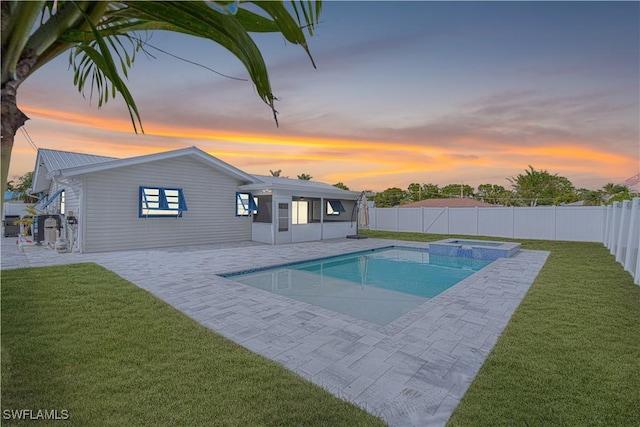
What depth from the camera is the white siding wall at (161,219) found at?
39.7 ft

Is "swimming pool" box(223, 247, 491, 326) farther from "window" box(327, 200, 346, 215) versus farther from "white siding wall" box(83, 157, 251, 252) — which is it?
"white siding wall" box(83, 157, 251, 252)

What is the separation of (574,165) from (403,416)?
23525 mm

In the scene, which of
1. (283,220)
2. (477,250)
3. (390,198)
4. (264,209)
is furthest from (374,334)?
(390,198)

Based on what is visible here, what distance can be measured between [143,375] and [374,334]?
9.74 feet

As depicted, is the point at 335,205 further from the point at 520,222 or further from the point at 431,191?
the point at 431,191

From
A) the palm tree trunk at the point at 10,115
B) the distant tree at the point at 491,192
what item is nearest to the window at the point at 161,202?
the palm tree trunk at the point at 10,115

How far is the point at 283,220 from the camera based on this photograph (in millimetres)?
16016

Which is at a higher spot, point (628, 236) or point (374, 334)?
point (628, 236)

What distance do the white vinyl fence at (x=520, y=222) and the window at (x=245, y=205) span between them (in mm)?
10662

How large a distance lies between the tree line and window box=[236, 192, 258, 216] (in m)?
30.7

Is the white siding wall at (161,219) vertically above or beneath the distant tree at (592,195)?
beneath

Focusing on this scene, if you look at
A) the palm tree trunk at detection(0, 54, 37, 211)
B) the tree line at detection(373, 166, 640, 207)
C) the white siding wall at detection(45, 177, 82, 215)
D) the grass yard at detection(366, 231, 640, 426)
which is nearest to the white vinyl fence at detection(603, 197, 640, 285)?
the grass yard at detection(366, 231, 640, 426)

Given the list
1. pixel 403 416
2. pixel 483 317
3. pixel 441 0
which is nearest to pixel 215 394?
pixel 403 416

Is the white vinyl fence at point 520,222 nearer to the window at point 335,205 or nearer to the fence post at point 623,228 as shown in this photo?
the fence post at point 623,228
